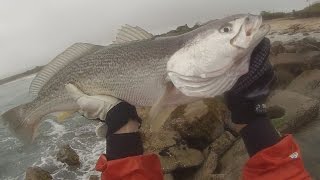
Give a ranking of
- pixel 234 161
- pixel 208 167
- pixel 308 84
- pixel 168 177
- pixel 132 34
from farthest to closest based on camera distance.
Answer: pixel 308 84 → pixel 168 177 → pixel 208 167 → pixel 234 161 → pixel 132 34

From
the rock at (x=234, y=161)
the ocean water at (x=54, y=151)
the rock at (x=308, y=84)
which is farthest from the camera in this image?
the ocean water at (x=54, y=151)

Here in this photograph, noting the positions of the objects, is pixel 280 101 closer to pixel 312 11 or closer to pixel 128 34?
pixel 128 34

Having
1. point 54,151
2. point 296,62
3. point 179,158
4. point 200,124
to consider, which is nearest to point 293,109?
point 200,124

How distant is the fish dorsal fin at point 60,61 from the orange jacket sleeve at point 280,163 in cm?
194

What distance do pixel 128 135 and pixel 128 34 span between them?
0.98 m

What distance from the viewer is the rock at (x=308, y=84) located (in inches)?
417

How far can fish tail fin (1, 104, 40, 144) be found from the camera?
4.34m

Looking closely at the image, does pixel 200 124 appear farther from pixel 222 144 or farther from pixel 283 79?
pixel 283 79

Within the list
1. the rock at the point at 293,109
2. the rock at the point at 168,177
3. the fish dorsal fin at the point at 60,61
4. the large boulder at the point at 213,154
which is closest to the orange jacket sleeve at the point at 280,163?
the fish dorsal fin at the point at 60,61

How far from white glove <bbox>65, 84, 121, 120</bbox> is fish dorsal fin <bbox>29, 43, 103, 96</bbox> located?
0.45 m

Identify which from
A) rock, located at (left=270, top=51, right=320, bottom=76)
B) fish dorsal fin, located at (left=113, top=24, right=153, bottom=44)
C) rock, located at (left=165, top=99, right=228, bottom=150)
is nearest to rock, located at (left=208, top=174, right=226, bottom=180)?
rock, located at (left=165, top=99, right=228, bottom=150)

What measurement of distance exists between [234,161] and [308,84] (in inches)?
181

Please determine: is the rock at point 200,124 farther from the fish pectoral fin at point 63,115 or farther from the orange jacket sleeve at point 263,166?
the orange jacket sleeve at point 263,166

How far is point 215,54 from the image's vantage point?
3.09 meters
